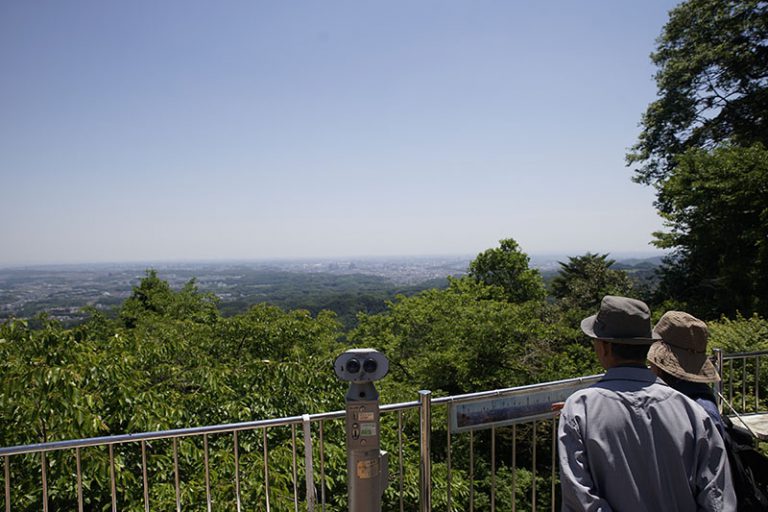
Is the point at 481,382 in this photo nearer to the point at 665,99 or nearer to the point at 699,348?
the point at 699,348

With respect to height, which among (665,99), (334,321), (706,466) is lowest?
(334,321)

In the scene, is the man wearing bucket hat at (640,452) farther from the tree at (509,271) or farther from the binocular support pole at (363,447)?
the tree at (509,271)

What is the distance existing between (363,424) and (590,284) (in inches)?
1241

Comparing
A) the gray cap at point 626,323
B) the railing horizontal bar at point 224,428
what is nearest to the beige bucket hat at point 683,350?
the gray cap at point 626,323

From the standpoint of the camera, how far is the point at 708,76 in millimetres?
21656

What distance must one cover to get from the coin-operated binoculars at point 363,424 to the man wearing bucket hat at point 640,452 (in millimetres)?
954

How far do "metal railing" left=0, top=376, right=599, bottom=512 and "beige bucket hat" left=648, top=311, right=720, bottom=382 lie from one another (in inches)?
33.2

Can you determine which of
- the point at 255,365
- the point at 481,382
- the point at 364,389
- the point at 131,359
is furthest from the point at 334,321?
the point at 364,389

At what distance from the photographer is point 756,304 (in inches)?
546

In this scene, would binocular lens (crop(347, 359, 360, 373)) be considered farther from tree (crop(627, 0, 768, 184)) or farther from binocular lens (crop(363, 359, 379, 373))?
tree (crop(627, 0, 768, 184))

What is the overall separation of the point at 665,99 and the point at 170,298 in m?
31.5

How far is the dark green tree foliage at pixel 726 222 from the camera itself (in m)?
14.0

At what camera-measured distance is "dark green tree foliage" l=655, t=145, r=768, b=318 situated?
46.0ft

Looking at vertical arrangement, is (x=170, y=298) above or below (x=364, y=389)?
below
